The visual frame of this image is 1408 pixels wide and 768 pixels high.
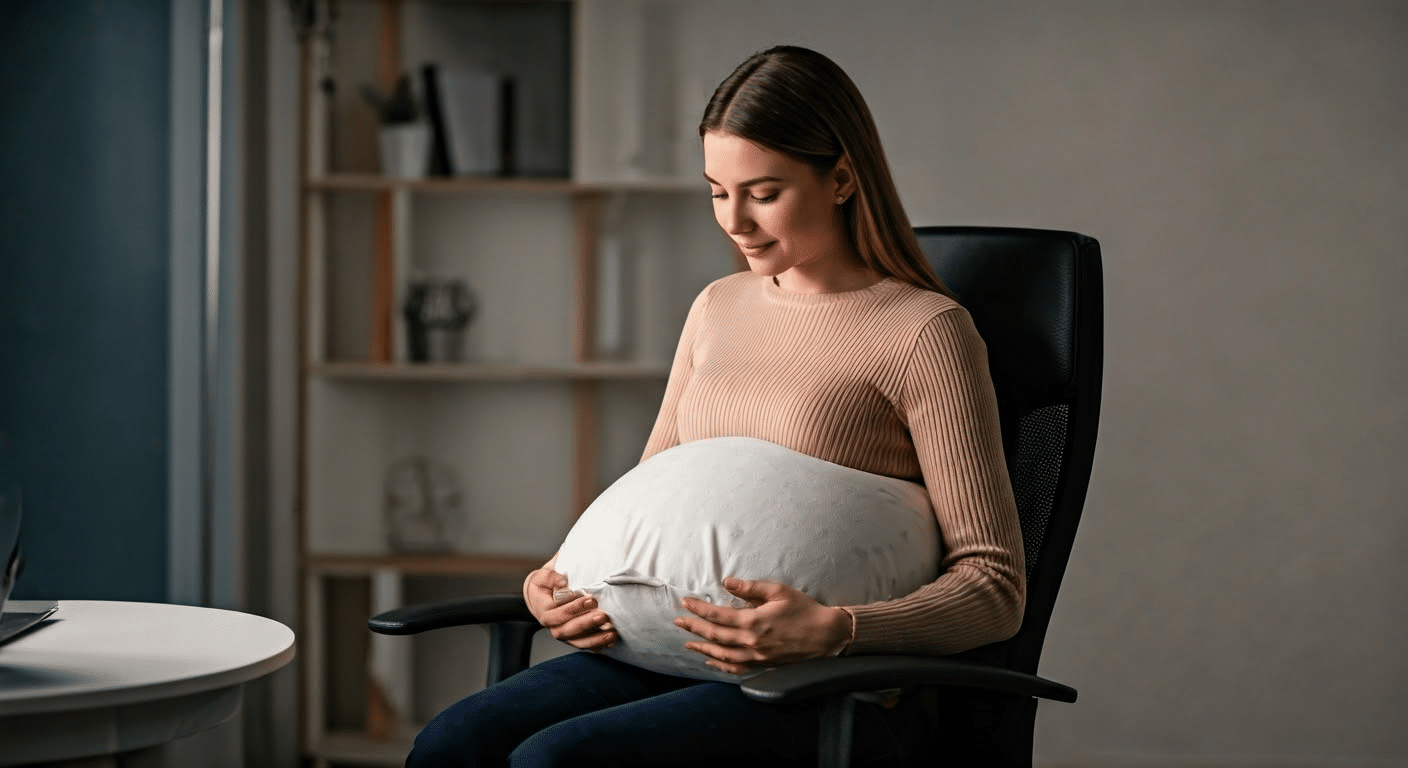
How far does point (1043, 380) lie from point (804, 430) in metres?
0.30

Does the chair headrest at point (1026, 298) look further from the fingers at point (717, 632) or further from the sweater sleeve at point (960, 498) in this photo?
the fingers at point (717, 632)

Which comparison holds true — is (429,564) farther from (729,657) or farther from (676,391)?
(729,657)

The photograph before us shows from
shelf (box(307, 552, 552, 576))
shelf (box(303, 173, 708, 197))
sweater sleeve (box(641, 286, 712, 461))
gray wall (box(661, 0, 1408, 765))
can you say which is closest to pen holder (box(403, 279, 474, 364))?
shelf (box(303, 173, 708, 197))

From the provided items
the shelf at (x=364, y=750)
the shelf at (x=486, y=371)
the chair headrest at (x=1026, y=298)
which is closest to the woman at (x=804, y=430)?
the chair headrest at (x=1026, y=298)

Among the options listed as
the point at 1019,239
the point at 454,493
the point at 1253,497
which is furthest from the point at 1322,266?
the point at 454,493

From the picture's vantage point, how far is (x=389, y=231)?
10.1ft

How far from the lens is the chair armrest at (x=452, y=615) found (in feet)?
4.37

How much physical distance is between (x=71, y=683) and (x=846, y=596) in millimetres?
640

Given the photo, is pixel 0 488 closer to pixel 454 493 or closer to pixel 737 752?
pixel 737 752

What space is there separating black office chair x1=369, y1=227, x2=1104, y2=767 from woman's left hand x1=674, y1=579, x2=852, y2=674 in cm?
23

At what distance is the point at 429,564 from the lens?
116 inches

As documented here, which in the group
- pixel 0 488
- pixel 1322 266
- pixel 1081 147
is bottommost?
pixel 0 488

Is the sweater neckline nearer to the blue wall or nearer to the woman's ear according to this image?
the woman's ear

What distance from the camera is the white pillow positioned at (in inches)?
47.9
